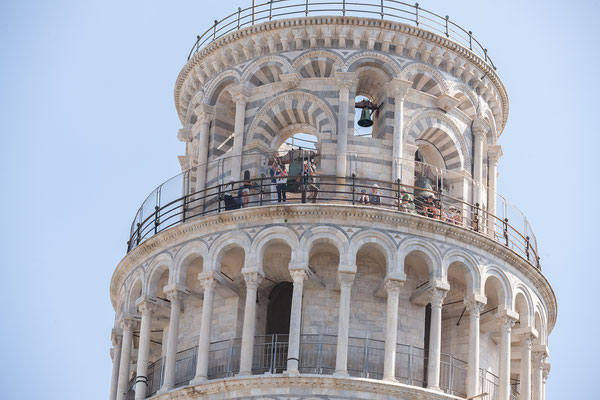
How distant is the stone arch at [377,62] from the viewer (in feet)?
176

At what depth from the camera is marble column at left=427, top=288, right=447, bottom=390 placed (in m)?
48.8

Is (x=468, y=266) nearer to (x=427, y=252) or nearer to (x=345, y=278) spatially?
(x=427, y=252)

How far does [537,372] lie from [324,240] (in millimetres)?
8012

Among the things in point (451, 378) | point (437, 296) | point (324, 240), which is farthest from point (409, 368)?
point (324, 240)

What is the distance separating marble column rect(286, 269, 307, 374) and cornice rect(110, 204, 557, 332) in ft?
5.46

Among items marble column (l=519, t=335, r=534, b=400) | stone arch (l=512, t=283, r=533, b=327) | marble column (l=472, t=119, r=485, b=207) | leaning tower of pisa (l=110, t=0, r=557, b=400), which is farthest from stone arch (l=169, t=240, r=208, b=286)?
marble column (l=519, t=335, r=534, b=400)

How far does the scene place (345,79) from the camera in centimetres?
5334

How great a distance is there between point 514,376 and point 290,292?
7.85m

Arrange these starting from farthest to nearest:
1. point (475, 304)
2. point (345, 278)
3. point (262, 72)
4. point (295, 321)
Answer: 1. point (262, 72)
2. point (475, 304)
3. point (345, 278)
4. point (295, 321)

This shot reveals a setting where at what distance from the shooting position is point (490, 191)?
5519cm

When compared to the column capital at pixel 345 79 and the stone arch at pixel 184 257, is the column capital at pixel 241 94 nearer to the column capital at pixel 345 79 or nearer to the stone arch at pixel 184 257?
the column capital at pixel 345 79

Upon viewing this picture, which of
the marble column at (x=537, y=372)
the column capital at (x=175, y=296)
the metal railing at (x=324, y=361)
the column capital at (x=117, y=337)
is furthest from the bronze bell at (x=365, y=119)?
the column capital at (x=117, y=337)

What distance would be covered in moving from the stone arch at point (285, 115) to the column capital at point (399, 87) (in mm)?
2059

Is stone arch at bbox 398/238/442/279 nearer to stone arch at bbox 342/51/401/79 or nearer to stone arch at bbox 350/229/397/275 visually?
stone arch at bbox 350/229/397/275
